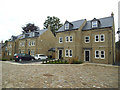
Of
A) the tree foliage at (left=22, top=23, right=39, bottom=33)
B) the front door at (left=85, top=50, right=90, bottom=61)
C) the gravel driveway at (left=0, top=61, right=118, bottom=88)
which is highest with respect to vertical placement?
the tree foliage at (left=22, top=23, right=39, bottom=33)

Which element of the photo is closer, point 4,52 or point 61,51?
point 61,51


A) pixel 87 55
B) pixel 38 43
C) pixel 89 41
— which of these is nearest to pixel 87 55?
pixel 87 55

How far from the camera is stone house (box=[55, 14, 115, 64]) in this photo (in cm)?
1826

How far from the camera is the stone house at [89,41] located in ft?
59.9

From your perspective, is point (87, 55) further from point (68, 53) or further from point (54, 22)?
point (54, 22)

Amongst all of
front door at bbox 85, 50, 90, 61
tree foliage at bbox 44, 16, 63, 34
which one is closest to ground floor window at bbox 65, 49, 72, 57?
front door at bbox 85, 50, 90, 61

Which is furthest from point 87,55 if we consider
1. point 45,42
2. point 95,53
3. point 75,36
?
point 45,42

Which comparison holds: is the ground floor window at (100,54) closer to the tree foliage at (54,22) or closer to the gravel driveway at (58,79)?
the gravel driveway at (58,79)

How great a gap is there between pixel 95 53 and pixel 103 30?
493cm

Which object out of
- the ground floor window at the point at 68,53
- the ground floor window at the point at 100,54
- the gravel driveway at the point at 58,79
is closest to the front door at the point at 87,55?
the ground floor window at the point at 100,54

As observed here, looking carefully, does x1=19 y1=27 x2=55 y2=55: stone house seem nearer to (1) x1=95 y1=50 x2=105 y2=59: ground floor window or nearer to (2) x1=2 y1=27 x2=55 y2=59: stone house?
(2) x1=2 y1=27 x2=55 y2=59: stone house

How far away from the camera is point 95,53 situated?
19469 mm

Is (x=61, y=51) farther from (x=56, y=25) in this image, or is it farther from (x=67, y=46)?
(x=56, y=25)

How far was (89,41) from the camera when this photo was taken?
68.2 feet
